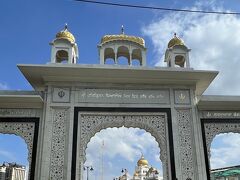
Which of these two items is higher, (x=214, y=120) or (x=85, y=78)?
(x=85, y=78)

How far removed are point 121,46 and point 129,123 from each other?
2537 millimetres

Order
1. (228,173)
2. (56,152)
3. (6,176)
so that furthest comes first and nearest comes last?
(6,176), (228,173), (56,152)

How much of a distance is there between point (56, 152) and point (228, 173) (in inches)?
Answer: 426

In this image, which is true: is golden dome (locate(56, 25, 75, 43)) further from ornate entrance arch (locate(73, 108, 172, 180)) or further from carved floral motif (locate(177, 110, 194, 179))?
carved floral motif (locate(177, 110, 194, 179))

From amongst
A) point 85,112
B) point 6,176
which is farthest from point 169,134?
point 6,176

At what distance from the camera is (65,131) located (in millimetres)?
8656

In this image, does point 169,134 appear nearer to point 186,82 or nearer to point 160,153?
point 160,153

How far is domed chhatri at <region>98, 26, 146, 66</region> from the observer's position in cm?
987

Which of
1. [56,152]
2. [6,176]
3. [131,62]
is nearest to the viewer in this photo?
[56,152]

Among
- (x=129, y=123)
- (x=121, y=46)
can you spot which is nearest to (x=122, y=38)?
(x=121, y=46)

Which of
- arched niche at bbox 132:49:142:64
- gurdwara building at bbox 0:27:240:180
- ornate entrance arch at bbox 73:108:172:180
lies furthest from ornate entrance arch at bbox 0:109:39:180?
arched niche at bbox 132:49:142:64

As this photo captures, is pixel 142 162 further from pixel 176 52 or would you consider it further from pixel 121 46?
pixel 121 46

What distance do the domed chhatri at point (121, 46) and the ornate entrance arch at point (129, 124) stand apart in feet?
5.70

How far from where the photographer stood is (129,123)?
904 centimetres
